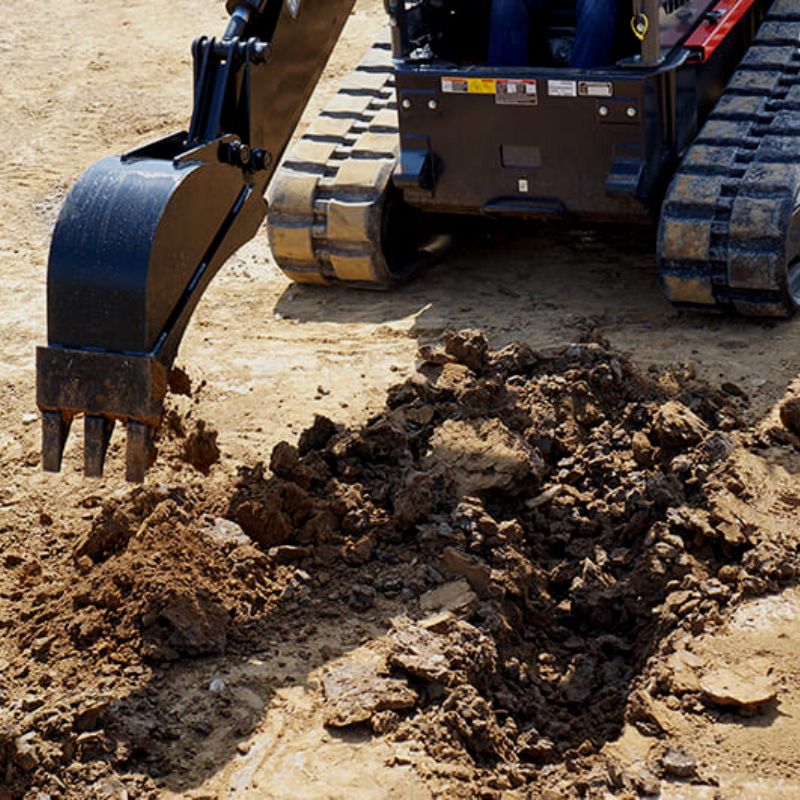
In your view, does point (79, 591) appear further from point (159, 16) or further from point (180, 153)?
point (159, 16)

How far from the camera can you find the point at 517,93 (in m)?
8.02

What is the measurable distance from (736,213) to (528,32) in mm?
1451

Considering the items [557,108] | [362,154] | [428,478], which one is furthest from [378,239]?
[428,478]

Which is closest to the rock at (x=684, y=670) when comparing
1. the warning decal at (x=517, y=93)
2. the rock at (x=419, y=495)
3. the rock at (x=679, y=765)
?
the rock at (x=679, y=765)

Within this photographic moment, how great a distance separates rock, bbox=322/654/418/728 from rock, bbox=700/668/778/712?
92cm

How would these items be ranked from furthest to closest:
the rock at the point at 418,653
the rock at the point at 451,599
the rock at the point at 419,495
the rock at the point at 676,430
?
the rock at the point at 676,430 < the rock at the point at 419,495 < the rock at the point at 451,599 < the rock at the point at 418,653

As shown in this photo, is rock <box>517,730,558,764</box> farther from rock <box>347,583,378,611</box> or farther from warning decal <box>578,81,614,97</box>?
warning decal <box>578,81,614,97</box>

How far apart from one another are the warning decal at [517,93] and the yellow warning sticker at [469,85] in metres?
0.04

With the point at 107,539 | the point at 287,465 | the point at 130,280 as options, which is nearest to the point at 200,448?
the point at 287,465

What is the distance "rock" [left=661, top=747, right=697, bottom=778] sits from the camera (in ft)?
15.6

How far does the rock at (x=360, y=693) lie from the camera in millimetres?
4980

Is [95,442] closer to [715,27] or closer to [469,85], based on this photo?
[469,85]

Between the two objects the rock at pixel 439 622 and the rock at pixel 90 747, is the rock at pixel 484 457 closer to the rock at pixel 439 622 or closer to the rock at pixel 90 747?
the rock at pixel 439 622

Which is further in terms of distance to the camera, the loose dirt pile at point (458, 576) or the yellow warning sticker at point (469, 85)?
the yellow warning sticker at point (469, 85)
